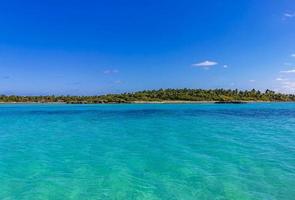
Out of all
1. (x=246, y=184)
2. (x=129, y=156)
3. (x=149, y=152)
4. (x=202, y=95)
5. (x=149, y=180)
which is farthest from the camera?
(x=202, y=95)

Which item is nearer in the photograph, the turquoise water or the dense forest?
the turquoise water

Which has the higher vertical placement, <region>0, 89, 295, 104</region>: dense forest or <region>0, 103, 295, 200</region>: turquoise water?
<region>0, 89, 295, 104</region>: dense forest

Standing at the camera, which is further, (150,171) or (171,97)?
(171,97)

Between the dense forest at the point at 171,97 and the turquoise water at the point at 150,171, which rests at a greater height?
the dense forest at the point at 171,97

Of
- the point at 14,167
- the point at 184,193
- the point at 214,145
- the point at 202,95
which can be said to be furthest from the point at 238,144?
the point at 202,95

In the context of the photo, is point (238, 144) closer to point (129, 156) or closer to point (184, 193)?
point (129, 156)

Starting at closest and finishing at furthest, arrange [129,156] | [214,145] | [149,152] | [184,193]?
[184,193], [129,156], [149,152], [214,145]

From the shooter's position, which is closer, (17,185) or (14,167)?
(17,185)

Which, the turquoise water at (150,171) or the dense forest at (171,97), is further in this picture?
the dense forest at (171,97)
